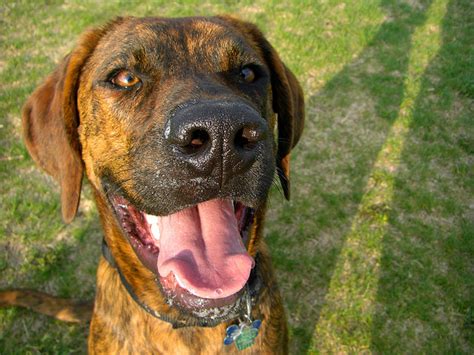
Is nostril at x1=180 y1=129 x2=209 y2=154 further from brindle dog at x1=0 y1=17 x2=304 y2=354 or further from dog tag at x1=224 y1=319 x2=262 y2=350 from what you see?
dog tag at x1=224 y1=319 x2=262 y2=350

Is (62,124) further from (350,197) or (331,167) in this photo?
(331,167)

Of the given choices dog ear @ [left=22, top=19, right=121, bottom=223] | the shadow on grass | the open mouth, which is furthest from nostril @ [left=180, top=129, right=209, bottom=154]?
the shadow on grass

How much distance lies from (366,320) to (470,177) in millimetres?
2531

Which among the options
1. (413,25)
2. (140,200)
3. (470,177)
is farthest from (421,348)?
(413,25)

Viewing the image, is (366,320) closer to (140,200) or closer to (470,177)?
(470,177)

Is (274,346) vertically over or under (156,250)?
under

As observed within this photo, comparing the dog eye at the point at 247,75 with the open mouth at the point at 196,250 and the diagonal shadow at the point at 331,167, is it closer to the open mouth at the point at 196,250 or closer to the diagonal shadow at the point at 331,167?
the open mouth at the point at 196,250

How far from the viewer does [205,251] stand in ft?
8.18

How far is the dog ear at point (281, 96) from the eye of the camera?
10.4ft

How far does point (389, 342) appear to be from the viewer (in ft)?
14.1

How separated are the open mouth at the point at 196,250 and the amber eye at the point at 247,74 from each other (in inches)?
30.9

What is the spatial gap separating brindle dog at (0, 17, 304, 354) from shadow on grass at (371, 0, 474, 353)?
1922 millimetres

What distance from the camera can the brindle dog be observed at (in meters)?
2.06

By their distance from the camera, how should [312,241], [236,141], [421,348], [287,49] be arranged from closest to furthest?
[236,141], [421,348], [312,241], [287,49]
